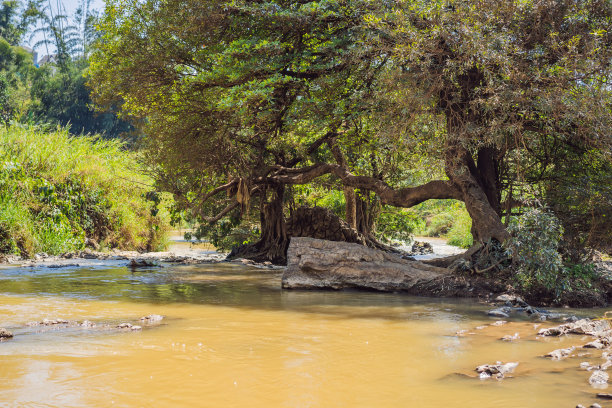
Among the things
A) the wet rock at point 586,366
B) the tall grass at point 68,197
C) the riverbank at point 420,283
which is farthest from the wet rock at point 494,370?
the tall grass at point 68,197

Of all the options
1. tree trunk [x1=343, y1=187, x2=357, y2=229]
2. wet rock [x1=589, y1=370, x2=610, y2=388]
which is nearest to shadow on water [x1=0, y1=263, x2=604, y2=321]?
wet rock [x1=589, y1=370, x2=610, y2=388]

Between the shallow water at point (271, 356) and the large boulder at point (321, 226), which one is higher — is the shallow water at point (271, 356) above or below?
below

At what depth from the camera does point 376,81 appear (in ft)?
34.3

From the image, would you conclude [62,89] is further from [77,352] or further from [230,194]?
[77,352]

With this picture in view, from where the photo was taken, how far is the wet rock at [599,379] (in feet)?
12.6

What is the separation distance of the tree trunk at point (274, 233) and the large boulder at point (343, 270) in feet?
16.7

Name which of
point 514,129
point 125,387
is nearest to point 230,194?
point 514,129

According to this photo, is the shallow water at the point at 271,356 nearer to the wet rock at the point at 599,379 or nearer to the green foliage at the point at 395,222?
the wet rock at the point at 599,379

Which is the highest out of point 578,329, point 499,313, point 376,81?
point 376,81

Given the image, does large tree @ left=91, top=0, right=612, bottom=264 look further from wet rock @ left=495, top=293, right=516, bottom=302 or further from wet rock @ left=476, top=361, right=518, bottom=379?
wet rock @ left=476, top=361, right=518, bottom=379

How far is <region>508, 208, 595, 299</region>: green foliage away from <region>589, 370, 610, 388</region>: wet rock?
4236 mm

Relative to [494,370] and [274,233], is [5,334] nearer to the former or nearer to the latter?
[494,370]

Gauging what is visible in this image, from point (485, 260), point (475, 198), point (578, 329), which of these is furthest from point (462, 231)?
point (578, 329)

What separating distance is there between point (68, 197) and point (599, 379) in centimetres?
1543
